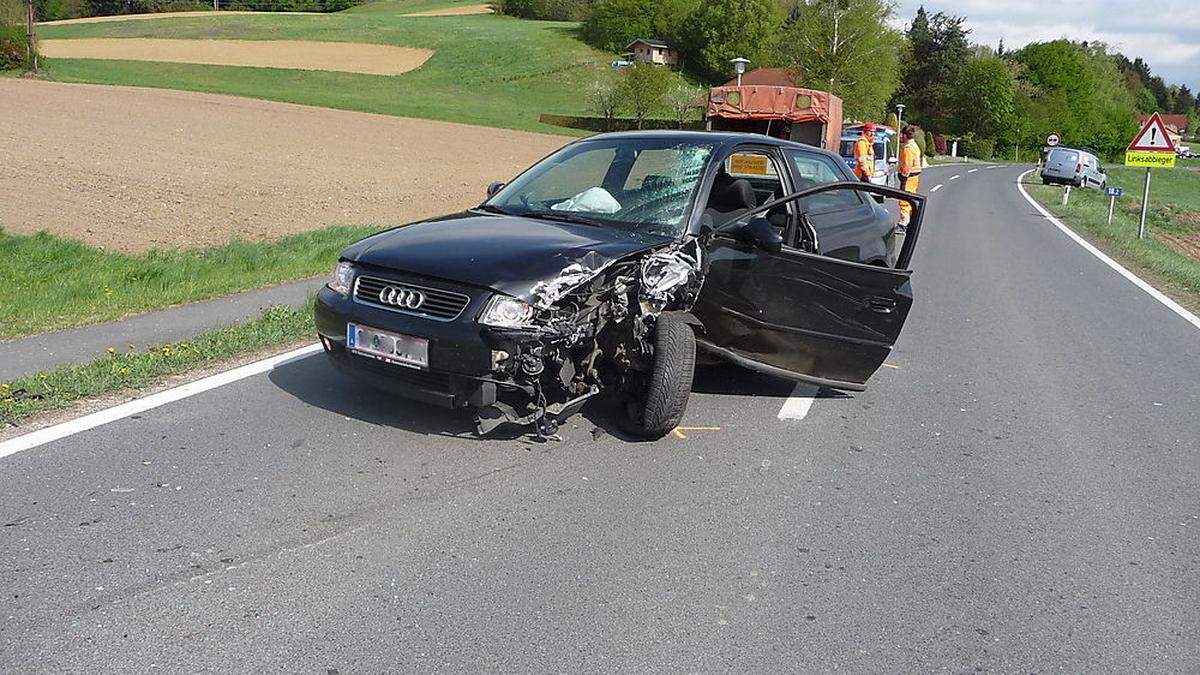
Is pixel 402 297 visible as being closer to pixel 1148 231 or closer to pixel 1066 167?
pixel 1148 231

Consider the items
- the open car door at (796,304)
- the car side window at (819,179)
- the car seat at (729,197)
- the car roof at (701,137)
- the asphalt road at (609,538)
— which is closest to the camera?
the asphalt road at (609,538)

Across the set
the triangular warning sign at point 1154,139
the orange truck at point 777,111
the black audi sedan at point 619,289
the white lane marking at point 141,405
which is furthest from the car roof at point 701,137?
the orange truck at point 777,111

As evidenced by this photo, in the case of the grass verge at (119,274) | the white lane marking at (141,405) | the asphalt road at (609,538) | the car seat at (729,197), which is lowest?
the asphalt road at (609,538)

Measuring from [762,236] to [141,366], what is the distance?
3.68 metres

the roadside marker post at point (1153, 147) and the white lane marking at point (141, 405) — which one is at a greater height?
the roadside marker post at point (1153, 147)

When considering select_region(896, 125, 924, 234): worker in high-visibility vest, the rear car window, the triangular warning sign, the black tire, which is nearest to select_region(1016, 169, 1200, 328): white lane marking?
the triangular warning sign

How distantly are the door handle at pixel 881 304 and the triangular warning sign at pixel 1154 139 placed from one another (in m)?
15.4

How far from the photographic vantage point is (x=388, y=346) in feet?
16.5

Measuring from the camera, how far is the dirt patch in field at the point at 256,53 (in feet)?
250

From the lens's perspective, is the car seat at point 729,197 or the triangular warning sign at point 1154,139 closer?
the car seat at point 729,197

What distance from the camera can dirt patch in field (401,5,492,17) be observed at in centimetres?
12338

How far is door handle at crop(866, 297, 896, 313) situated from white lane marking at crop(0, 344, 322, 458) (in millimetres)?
3624

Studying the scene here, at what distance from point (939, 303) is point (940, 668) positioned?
781 centimetres

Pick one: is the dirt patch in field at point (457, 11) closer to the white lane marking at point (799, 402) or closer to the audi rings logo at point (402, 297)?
the white lane marking at point (799, 402)
